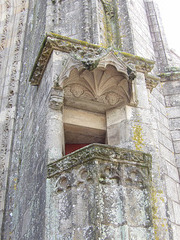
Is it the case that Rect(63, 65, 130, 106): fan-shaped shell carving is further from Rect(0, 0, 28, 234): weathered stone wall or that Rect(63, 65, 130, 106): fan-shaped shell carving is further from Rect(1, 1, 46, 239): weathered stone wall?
Rect(0, 0, 28, 234): weathered stone wall

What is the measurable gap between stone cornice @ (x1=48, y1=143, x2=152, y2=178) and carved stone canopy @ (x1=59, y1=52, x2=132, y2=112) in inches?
50.0

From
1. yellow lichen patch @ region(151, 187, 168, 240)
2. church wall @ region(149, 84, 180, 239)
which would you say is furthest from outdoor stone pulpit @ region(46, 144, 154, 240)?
church wall @ region(149, 84, 180, 239)

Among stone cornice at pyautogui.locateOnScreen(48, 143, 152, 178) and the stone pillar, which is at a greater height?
the stone pillar

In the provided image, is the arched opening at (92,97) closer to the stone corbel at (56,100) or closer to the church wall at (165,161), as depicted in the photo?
the stone corbel at (56,100)

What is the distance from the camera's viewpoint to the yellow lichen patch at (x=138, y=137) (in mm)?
4991

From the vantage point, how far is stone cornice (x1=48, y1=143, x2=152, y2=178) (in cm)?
410

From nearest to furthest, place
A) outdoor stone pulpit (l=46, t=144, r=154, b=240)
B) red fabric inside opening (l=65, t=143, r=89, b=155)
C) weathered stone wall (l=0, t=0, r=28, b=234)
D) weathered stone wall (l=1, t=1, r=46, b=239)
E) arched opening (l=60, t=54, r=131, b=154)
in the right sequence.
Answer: outdoor stone pulpit (l=46, t=144, r=154, b=240), weathered stone wall (l=1, t=1, r=46, b=239), arched opening (l=60, t=54, r=131, b=154), red fabric inside opening (l=65, t=143, r=89, b=155), weathered stone wall (l=0, t=0, r=28, b=234)

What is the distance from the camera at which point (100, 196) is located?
385cm

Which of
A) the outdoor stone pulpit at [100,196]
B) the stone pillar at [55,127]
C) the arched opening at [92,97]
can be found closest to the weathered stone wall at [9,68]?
the arched opening at [92,97]

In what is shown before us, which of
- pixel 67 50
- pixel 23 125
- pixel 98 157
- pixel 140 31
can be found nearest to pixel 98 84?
pixel 67 50

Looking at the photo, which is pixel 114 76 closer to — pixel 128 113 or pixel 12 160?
pixel 128 113

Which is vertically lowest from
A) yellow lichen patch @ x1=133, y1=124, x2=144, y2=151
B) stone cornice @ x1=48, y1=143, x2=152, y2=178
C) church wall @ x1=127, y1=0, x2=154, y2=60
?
stone cornice @ x1=48, y1=143, x2=152, y2=178

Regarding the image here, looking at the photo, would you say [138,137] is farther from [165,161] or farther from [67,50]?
[67,50]

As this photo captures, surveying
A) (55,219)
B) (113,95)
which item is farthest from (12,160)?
(55,219)
